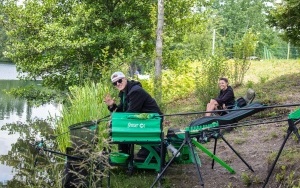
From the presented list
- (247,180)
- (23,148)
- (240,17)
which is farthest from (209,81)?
(240,17)

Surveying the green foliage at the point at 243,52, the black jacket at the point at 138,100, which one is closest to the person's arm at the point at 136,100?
the black jacket at the point at 138,100

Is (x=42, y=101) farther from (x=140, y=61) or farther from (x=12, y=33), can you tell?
(x=140, y=61)

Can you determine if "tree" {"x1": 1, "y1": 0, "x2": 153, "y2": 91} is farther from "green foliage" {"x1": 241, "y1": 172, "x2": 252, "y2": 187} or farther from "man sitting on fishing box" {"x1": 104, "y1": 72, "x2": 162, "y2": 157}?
"green foliage" {"x1": 241, "y1": 172, "x2": 252, "y2": 187}

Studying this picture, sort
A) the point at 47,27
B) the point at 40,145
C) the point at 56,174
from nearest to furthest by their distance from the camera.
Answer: the point at 56,174 < the point at 40,145 < the point at 47,27

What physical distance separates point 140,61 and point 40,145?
9362 millimetres

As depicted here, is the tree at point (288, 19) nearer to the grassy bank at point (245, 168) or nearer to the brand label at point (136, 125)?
the grassy bank at point (245, 168)

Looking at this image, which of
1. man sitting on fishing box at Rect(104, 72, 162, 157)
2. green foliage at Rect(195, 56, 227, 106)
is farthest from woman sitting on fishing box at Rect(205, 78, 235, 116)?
man sitting on fishing box at Rect(104, 72, 162, 157)

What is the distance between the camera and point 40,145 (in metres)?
4.77

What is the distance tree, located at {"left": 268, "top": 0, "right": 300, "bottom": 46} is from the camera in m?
9.44

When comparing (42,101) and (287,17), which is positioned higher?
(287,17)

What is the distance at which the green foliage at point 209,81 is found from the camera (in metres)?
10.5

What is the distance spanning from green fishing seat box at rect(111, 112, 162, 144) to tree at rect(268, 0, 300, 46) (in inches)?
212

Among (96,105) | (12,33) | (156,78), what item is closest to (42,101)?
(12,33)

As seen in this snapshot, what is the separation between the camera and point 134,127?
16.1ft
